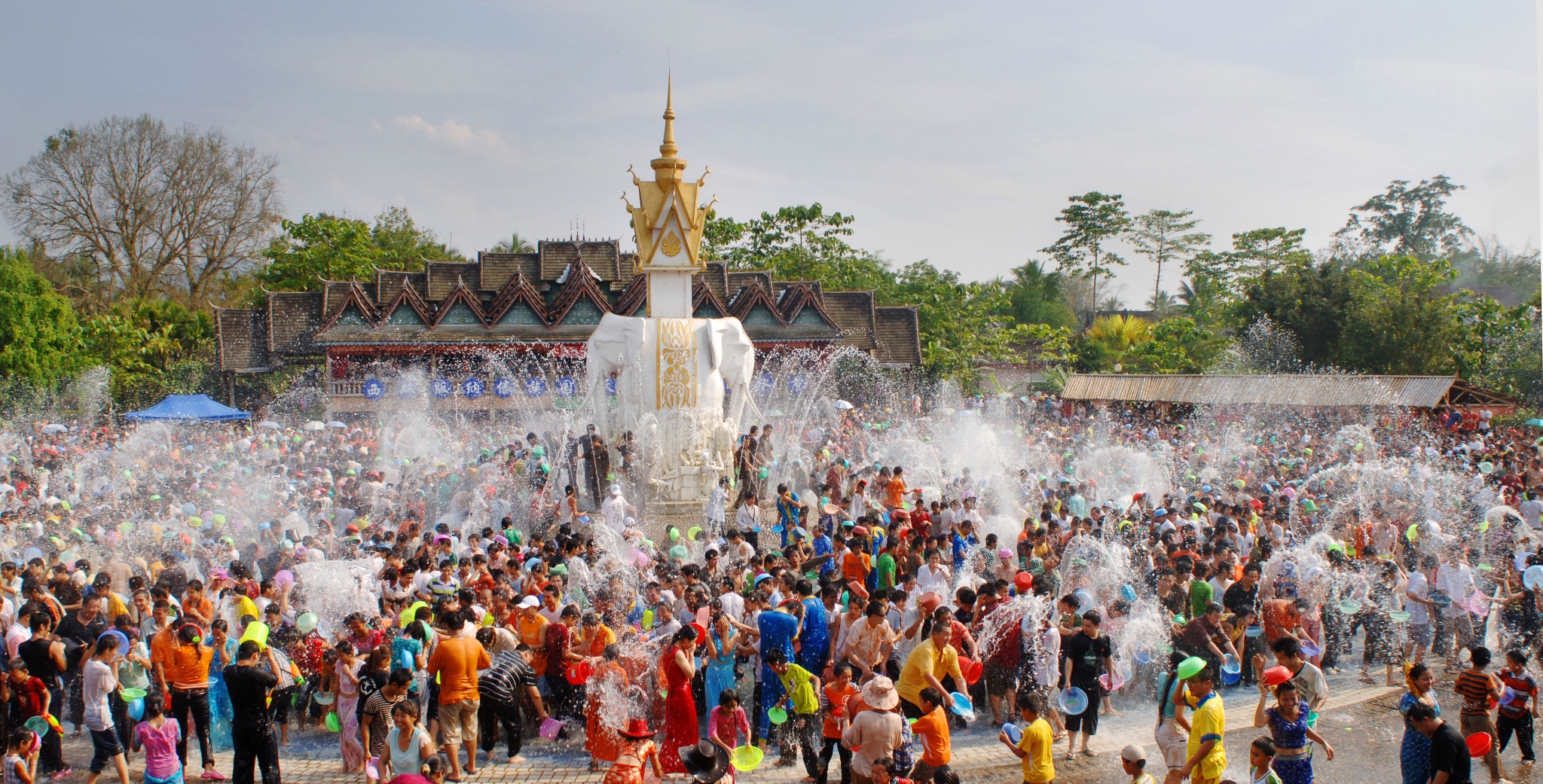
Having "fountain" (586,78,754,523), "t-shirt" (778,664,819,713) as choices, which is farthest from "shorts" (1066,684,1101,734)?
"fountain" (586,78,754,523)

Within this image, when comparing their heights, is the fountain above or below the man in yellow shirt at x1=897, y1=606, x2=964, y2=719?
above

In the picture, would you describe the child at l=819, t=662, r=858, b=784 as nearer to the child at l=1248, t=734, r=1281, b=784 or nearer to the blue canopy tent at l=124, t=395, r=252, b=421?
the child at l=1248, t=734, r=1281, b=784

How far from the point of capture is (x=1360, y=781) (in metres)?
7.06

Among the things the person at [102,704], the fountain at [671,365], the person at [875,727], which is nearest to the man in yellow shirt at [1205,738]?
the person at [875,727]

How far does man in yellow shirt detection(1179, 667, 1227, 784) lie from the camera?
5633 millimetres

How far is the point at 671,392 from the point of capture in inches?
586

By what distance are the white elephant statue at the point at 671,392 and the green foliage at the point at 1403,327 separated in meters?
23.7

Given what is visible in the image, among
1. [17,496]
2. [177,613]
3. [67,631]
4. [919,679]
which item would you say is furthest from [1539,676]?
[17,496]

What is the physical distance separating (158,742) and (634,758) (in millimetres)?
3116

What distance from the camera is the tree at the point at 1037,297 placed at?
5081 centimetres

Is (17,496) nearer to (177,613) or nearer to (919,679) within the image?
(177,613)

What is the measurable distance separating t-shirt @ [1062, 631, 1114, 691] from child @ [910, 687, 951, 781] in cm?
175

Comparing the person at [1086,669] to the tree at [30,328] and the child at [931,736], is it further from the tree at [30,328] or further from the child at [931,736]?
the tree at [30,328]

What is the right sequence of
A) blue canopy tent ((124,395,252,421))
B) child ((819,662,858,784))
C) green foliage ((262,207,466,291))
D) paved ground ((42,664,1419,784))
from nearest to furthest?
child ((819,662,858,784)), paved ground ((42,664,1419,784)), blue canopy tent ((124,395,252,421)), green foliage ((262,207,466,291))
